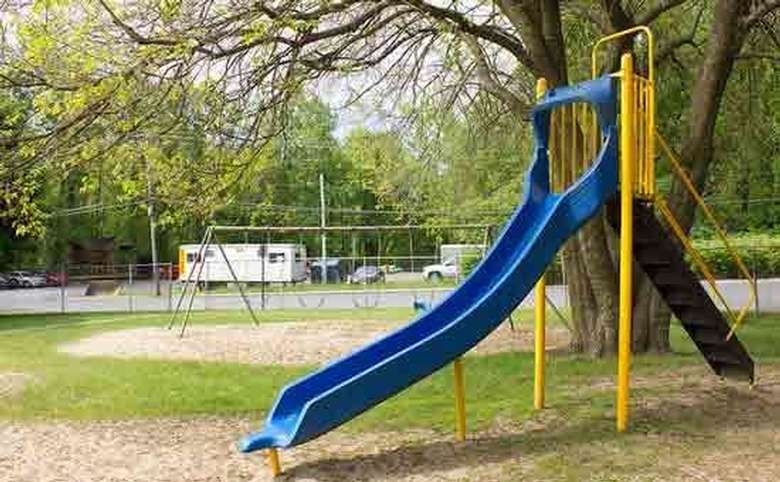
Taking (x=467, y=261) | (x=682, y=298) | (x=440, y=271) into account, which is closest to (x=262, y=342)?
(x=682, y=298)

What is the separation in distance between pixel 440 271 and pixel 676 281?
30103 millimetres

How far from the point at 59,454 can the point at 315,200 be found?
53.9 meters

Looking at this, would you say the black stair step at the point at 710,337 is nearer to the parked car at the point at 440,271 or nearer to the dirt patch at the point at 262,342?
the dirt patch at the point at 262,342

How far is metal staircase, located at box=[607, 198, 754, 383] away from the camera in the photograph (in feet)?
26.3

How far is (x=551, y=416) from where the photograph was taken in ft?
26.4

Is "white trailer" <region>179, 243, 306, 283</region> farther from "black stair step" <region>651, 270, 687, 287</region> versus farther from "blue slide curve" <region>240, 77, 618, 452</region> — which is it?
"blue slide curve" <region>240, 77, 618, 452</region>

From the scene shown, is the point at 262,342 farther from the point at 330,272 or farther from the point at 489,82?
the point at 330,272

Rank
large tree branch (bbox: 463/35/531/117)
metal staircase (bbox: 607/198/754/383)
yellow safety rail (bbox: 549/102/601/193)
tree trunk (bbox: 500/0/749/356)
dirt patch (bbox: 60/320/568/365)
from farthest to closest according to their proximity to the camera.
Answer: dirt patch (bbox: 60/320/568/365)
large tree branch (bbox: 463/35/531/117)
tree trunk (bbox: 500/0/749/356)
yellow safety rail (bbox: 549/102/601/193)
metal staircase (bbox: 607/198/754/383)

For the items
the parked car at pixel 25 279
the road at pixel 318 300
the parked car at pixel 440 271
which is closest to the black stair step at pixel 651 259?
the road at pixel 318 300

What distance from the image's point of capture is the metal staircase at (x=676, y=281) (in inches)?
316

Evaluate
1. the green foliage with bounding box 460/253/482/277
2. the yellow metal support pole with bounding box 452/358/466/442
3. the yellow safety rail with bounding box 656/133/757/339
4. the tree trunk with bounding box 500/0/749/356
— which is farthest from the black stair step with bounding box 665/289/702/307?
the green foliage with bounding box 460/253/482/277

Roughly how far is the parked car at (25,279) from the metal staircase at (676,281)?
5160cm

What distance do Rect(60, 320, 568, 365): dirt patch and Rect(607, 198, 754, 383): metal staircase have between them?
19.1ft

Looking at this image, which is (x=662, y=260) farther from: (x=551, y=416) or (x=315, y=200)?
(x=315, y=200)
